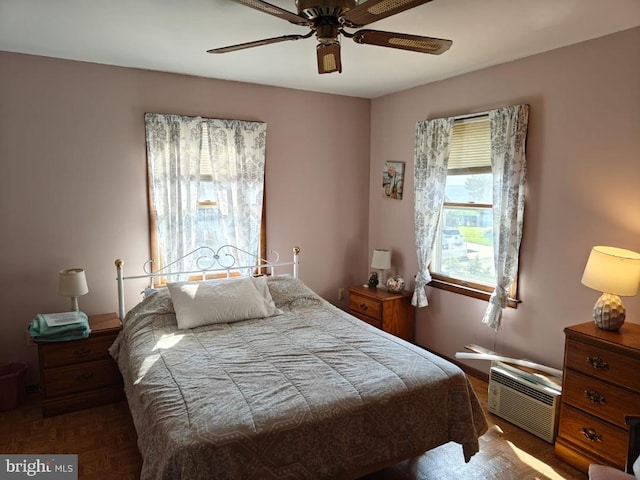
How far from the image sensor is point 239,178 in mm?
3777

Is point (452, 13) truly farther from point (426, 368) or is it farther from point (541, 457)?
point (541, 457)

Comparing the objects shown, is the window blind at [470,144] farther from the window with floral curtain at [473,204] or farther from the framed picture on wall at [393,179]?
the framed picture on wall at [393,179]

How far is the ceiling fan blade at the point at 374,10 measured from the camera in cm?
162

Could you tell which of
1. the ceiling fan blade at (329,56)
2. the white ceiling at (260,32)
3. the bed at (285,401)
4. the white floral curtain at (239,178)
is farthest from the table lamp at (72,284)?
the ceiling fan blade at (329,56)

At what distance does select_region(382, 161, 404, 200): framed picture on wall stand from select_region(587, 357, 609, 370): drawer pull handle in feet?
7.44

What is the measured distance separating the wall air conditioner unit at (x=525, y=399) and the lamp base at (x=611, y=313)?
→ 55 cm

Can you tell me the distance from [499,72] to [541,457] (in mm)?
2632

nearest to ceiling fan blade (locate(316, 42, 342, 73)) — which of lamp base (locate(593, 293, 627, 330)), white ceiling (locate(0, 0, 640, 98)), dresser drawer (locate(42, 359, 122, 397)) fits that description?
white ceiling (locate(0, 0, 640, 98))

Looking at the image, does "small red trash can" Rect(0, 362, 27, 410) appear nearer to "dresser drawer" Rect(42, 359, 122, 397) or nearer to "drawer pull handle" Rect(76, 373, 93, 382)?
"dresser drawer" Rect(42, 359, 122, 397)

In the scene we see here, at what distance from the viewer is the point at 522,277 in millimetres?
3186

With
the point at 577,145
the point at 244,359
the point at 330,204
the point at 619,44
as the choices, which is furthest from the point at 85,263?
the point at 619,44

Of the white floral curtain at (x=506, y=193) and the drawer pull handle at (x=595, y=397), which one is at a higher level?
the white floral curtain at (x=506, y=193)

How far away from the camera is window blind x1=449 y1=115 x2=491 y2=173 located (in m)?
3.41

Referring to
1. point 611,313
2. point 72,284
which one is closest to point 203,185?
point 72,284
